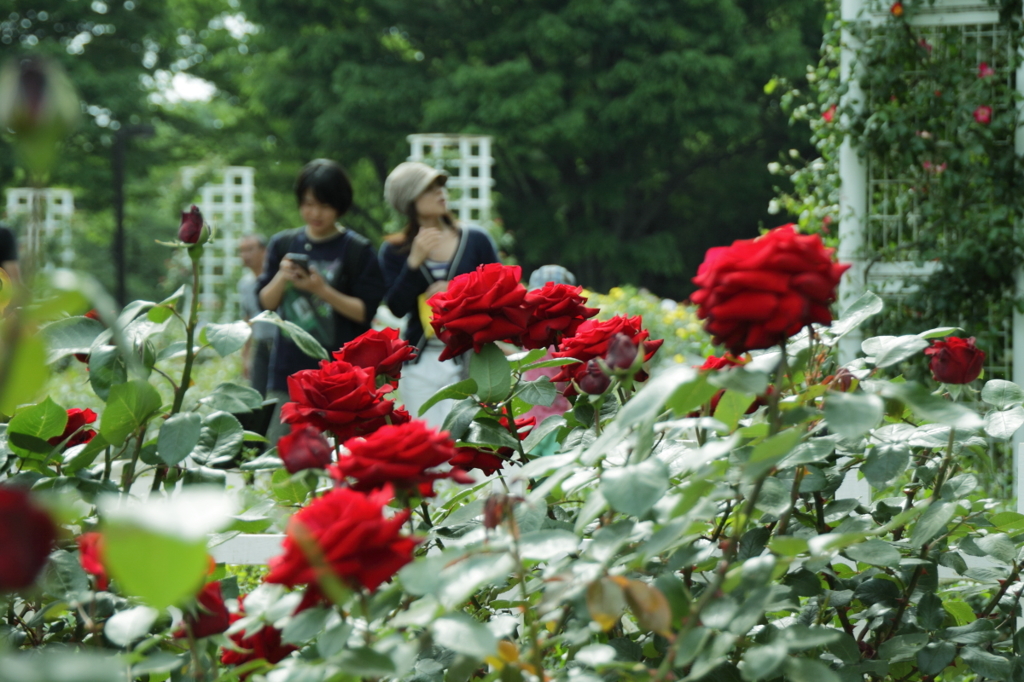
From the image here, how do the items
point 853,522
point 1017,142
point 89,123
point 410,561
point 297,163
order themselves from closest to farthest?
point 410,561 → point 853,522 → point 1017,142 → point 89,123 → point 297,163

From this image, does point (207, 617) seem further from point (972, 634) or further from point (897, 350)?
point (972, 634)

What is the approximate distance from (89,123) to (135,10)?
7.83 feet

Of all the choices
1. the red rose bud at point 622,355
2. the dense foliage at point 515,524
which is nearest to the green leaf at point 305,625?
the dense foliage at point 515,524

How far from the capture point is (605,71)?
18062 millimetres

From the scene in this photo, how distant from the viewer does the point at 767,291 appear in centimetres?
73

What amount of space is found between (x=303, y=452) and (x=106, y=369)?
1.38ft

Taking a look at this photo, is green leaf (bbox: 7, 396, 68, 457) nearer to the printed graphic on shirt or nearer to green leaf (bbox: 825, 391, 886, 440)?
green leaf (bbox: 825, 391, 886, 440)

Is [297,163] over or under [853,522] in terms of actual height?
over

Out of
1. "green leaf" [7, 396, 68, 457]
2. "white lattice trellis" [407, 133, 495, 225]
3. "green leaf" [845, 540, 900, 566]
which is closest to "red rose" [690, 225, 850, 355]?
"green leaf" [845, 540, 900, 566]

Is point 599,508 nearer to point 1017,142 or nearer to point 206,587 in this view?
point 206,587

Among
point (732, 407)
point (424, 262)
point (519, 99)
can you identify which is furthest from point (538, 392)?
point (519, 99)

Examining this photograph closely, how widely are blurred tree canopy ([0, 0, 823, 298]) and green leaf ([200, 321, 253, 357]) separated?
1644 cm

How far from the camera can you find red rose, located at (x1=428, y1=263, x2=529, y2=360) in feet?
3.63

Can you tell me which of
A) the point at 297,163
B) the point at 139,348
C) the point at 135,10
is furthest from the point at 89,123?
the point at 139,348
